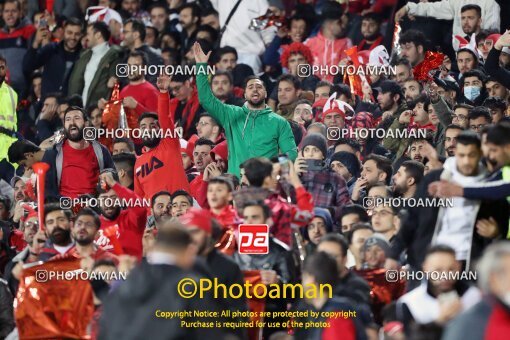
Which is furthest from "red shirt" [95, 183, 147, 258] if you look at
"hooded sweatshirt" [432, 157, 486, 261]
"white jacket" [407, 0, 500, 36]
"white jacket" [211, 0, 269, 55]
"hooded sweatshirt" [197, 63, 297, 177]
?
"white jacket" [211, 0, 269, 55]

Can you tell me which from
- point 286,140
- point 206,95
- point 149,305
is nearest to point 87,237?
point 206,95

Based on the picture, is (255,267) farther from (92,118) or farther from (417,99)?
(92,118)

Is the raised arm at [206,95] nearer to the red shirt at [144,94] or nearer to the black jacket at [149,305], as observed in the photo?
the red shirt at [144,94]

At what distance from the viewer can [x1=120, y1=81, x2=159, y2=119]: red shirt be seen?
63.0ft

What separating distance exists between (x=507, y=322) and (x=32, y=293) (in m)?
4.84

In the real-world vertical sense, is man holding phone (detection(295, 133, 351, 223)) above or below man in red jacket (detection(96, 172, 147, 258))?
above

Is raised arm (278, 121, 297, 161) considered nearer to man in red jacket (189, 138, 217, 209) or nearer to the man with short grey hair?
man in red jacket (189, 138, 217, 209)

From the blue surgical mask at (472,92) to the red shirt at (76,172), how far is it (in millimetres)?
3908

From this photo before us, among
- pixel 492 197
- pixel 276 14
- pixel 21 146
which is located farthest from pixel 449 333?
pixel 276 14

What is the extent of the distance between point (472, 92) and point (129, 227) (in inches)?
166

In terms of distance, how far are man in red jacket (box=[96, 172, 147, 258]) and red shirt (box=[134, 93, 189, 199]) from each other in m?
0.54

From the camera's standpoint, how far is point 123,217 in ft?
52.2

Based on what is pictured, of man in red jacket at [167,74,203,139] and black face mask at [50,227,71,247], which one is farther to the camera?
man in red jacket at [167,74,203,139]

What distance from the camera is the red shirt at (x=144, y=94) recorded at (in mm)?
19188
